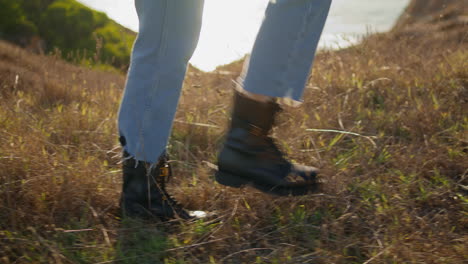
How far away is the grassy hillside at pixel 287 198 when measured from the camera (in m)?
1.42

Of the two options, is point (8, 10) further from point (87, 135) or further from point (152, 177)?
point (152, 177)

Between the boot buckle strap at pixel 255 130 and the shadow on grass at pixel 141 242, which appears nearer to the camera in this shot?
the shadow on grass at pixel 141 242

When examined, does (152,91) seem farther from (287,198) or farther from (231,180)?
(287,198)

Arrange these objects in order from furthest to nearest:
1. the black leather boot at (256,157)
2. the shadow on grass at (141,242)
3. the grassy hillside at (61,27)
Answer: the grassy hillside at (61,27), the black leather boot at (256,157), the shadow on grass at (141,242)

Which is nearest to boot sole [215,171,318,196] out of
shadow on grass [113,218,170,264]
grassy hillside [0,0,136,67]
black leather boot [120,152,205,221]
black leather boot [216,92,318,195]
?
black leather boot [216,92,318,195]

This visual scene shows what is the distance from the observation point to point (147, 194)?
159 cm

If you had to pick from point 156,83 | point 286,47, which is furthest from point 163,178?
point 286,47

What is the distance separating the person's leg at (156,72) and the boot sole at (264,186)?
0.23 m

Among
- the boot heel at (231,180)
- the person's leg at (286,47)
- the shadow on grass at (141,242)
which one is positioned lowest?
the shadow on grass at (141,242)

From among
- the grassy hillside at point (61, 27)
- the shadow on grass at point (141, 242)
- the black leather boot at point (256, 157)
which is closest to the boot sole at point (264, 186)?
the black leather boot at point (256, 157)

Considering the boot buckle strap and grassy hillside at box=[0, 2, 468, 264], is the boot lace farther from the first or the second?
the boot buckle strap

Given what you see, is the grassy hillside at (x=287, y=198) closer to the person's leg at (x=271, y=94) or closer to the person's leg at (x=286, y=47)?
the person's leg at (x=271, y=94)

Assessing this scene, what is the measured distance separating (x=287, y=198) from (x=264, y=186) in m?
0.13

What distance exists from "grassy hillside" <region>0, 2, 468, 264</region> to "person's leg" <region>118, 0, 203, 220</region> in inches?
5.3
